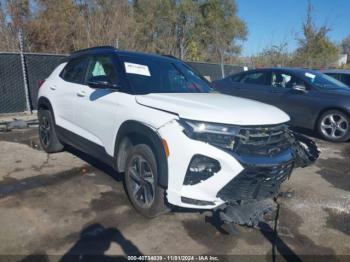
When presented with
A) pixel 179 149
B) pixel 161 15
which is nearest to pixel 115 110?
pixel 179 149

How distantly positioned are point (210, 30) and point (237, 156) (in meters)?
28.7

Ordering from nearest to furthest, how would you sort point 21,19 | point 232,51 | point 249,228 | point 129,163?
1. point 249,228
2. point 129,163
3. point 21,19
4. point 232,51

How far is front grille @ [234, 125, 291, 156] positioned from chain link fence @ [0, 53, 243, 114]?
16.8ft

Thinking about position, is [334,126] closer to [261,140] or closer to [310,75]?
[310,75]

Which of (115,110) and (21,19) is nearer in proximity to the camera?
(115,110)

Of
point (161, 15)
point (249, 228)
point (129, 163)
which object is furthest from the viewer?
point (161, 15)

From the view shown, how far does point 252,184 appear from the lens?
2.91m

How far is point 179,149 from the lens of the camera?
9.29ft

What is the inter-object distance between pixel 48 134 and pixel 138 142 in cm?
262

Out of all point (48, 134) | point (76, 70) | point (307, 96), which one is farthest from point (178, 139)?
point (307, 96)

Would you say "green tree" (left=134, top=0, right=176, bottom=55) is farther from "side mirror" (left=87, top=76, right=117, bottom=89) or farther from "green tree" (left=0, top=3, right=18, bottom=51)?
"side mirror" (left=87, top=76, right=117, bottom=89)

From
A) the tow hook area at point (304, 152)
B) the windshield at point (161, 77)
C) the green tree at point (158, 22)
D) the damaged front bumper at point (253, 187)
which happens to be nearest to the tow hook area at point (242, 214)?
the damaged front bumper at point (253, 187)

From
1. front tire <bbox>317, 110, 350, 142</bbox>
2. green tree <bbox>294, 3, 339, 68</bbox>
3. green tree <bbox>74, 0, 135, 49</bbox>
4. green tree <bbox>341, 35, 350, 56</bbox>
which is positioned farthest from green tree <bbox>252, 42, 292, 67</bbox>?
green tree <bbox>341, 35, 350, 56</bbox>

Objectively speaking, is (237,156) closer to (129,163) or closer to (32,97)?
(129,163)
